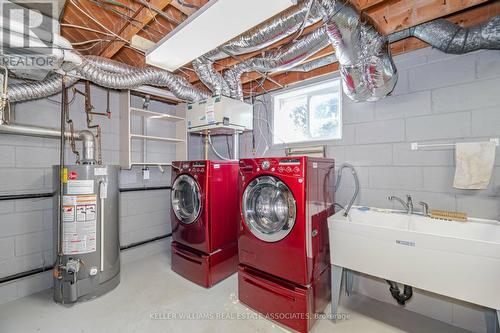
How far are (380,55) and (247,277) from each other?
2164 millimetres

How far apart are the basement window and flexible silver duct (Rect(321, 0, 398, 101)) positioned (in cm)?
60

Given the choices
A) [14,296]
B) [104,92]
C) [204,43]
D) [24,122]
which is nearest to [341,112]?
[204,43]

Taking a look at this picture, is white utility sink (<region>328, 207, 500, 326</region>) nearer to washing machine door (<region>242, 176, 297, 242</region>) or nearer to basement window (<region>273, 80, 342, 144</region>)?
washing machine door (<region>242, 176, 297, 242</region>)

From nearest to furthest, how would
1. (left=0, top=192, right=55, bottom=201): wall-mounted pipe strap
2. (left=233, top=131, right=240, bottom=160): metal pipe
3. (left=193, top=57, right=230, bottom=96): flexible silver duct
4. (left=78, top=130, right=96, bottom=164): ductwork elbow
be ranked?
(left=0, top=192, right=55, bottom=201): wall-mounted pipe strap, (left=78, top=130, right=96, bottom=164): ductwork elbow, (left=193, top=57, right=230, bottom=96): flexible silver duct, (left=233, top=131, right=240, bottom=160): metal pipe

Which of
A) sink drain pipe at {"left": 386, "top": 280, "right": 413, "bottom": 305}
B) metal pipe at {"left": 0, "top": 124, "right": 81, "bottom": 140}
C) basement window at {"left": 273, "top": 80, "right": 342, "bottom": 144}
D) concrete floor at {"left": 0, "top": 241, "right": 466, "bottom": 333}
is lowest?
concrete floor at {"left": 0, "top": 241, "right": 466, "bottom": 333}

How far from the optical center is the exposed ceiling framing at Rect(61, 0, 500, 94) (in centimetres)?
155

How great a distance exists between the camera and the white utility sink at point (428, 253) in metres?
1.28

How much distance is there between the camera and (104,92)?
279 cm

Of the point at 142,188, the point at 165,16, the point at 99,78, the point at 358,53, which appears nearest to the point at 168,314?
the point at 142,188

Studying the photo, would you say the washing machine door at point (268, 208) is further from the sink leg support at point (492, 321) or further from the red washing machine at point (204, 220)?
the sink leg support at point (492, 321)

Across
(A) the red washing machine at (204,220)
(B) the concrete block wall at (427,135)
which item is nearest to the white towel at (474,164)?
(B) the concrete block wall at (427,135)

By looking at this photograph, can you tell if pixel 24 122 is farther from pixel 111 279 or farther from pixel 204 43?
pixel 204 43

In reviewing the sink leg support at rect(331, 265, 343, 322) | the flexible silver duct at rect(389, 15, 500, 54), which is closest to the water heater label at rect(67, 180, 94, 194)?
the sink leg support at rect(331, 265, 343, 322)

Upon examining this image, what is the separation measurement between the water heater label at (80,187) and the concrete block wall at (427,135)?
2.58 m
